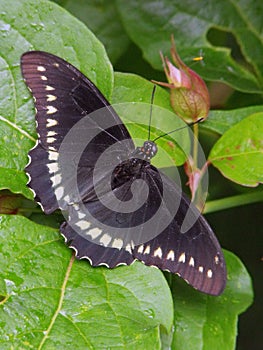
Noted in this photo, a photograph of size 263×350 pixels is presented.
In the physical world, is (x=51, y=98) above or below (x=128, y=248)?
above

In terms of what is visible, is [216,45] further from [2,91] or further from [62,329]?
[62,329]

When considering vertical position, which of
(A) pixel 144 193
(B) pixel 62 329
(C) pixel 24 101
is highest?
(C) pixel 24 101

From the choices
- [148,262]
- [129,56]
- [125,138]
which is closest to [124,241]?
[148,262]

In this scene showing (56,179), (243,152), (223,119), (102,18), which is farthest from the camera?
(102,18)

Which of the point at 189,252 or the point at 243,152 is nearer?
the point at 189,252

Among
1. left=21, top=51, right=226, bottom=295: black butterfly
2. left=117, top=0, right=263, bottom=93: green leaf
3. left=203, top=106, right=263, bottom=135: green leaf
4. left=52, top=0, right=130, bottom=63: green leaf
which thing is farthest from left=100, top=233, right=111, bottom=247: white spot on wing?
left=52, top=0, right=130, bottom=63: green leaf

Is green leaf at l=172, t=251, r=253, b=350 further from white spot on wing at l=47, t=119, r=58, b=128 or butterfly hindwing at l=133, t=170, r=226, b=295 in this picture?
white spot on wing at l=47, t=119, r=58, b=128

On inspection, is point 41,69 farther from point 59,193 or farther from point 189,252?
point 189,252

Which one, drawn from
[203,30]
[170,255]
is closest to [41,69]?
[170,255]
